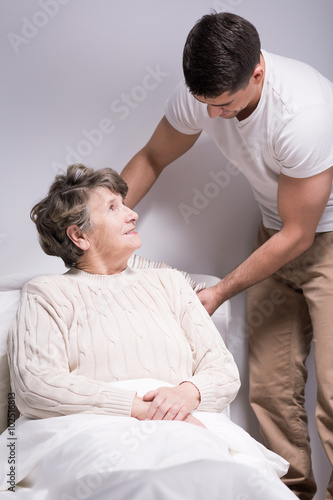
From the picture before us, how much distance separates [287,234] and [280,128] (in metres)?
0.34

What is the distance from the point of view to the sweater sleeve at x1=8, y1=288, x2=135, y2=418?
1.50m

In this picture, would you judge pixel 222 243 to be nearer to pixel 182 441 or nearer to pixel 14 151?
pixel 14 151

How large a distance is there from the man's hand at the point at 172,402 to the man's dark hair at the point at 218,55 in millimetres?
824

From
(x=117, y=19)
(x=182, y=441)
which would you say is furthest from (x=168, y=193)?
(x=182, y=441)

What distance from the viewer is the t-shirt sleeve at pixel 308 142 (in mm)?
1813

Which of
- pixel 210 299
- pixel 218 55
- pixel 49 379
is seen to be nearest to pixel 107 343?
pixel 49 379

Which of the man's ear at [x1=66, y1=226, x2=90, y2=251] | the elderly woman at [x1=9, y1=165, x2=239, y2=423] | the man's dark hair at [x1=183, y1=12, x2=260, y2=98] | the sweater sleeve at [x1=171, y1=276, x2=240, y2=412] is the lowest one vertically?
the sweater sleeve at [x1=171, y1=276, x2=240, y2=412]

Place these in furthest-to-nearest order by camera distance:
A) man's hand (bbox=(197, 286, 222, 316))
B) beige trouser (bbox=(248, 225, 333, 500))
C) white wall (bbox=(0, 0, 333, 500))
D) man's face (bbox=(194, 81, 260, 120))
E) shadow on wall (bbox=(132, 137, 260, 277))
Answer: shadow on wall (bbox=(132, 137, 260, 277))
white wall (bbox=(0, 0, 333, 500))
beige trouser (bbox=(248, 225, 333, 500))
man's hand (bbox=(197, 286, 222, 316))
man's face (bbox=(194, 81, 260, 120))

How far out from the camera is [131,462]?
121cm

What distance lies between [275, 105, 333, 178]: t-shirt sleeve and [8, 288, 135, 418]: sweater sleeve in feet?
2.77

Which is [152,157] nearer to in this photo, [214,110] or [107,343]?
[214,110]

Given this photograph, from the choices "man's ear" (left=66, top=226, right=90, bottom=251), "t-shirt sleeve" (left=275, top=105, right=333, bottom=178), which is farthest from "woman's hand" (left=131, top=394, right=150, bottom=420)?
"t-shirt sleeve" (left=275, top=105, right=333, bottom=178)

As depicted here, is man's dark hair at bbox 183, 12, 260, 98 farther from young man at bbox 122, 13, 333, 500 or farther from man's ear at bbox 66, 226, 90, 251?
man's ear at bbox 66, 226, 90, 251

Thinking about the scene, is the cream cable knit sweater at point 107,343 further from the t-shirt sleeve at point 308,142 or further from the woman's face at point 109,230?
the t-shirt sleeve at point 308,142
